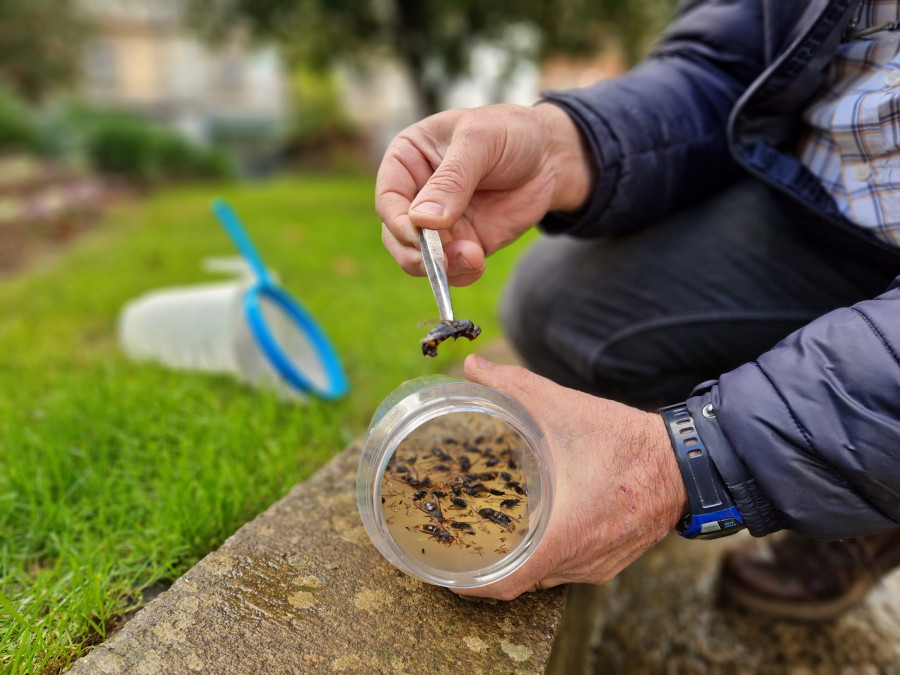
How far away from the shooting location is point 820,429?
36.5 inches

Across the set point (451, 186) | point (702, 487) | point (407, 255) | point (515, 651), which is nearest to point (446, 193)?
point (451, 186)

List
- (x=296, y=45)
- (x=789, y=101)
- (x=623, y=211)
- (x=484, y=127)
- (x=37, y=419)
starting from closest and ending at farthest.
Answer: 1. (x=484, y=127)
2. (x=789, y=101)
3. (x=623, y=211)
4. (x=37, y=419)
5. (x=296, y=45)

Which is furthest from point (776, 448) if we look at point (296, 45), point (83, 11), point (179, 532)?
point (83, 11)

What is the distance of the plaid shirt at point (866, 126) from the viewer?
1.23 meters

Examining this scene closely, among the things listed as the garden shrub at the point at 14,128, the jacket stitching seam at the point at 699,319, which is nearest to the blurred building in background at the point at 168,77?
the garden shrub at the point at 14,128

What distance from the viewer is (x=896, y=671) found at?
160cm

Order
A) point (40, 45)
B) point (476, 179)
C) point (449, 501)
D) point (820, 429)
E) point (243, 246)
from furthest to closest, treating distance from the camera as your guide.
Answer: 1. point (40, 45)
2. point (243, 246)
3. point (476, 179)
4. point (449, 501)
5. point (820, 429)

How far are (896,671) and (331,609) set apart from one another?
4.57 feet

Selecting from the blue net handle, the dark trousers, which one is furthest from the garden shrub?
the dark trousers

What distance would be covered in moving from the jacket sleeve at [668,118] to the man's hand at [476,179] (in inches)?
2.0

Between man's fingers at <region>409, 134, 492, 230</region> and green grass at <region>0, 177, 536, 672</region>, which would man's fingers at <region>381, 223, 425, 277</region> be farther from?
green grass at <region>0, 177, 536, 672</region>

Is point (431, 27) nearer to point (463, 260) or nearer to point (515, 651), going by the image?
point (463, 260)

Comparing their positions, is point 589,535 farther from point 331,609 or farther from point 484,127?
point 484,127

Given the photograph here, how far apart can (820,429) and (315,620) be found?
764 mm
